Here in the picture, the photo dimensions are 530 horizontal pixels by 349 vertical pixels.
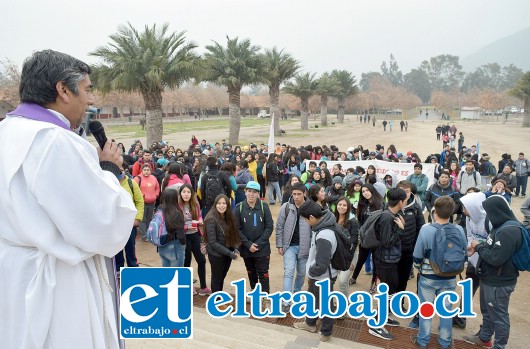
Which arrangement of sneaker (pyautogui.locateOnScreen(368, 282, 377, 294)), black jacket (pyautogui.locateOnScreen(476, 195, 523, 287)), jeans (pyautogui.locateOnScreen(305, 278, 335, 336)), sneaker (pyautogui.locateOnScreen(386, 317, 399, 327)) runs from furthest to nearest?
sneaker (pyautogui.locateOnScreen(368, 282, 377, 294))
sneaker (pyautogui.locateOnScreen(386, 317, 399, 327))
jeans (pyautogui.locateOnScreen(305, 278, 335, 336))
black jacket (pyautogui.locateOnScreen(476, 195, 523, 287))

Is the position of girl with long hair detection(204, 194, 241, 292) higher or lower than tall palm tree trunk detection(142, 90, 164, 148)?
lower

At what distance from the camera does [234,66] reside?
26688mm

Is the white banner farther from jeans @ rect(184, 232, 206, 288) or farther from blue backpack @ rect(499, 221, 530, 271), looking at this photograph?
blue backpack @ rect(499, 221, 530, 271)

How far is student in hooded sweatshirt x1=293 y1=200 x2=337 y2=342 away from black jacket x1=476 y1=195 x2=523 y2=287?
5.74 feet

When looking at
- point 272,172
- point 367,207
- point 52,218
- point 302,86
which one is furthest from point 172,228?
point 302,86

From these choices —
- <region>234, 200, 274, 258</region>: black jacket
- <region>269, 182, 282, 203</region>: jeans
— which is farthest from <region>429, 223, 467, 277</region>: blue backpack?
<region>269, 182, 282, 203</region>: jeans

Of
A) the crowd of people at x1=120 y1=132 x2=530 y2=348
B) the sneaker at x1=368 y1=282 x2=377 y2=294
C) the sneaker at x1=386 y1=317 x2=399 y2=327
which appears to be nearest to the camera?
the crowd of people at x1=120 y1=132 x2=530 y2=348

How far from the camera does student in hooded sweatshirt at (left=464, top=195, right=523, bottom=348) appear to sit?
416 centimetres

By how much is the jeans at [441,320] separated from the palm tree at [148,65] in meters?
17.0

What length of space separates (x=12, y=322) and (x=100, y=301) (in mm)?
326

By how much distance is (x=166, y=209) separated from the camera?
5.60 meters

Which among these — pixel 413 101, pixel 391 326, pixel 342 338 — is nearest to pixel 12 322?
pixel 342 338

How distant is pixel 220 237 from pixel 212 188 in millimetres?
2603

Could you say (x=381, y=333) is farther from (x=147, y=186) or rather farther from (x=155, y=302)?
(x=147, y=186)
